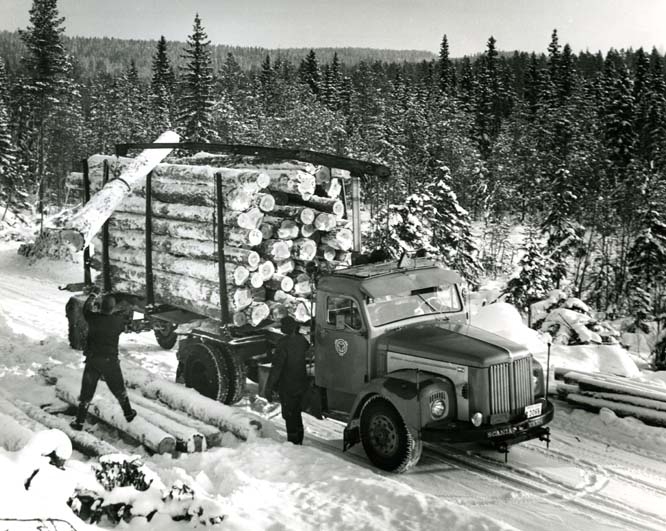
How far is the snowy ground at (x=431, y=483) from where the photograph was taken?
5.84 m

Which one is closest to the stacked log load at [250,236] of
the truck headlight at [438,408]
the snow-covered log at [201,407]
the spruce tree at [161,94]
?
the snow-covered log at [201,407]

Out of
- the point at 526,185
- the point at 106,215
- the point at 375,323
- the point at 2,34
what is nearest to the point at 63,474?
the point at 375,323

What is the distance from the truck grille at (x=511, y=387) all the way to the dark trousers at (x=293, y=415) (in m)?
2.55

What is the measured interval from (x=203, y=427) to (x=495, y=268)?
36.6 metres

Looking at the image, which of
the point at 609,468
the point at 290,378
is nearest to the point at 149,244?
the point at 290,378

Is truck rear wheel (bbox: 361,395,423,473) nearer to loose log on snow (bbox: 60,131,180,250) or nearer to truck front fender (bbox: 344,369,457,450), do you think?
truck front fender (bbox: 344,369,457,450)

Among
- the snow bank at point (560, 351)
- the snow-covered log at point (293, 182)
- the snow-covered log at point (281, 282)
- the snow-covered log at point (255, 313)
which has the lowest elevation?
the snow bank at point (560, 351)

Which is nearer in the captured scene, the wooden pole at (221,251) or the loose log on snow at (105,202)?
the wooden pole at (221,251)

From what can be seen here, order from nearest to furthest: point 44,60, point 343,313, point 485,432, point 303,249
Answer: point 485,432
point 343,313
point 303,249
point 44,60

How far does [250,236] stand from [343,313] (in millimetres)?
1957

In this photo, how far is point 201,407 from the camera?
345 inches

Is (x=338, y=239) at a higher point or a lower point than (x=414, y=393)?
higher

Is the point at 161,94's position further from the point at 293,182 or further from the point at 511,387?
the point at 511,387

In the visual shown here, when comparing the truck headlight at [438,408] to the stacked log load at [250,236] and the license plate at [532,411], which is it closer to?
the license plate at [532,411]
